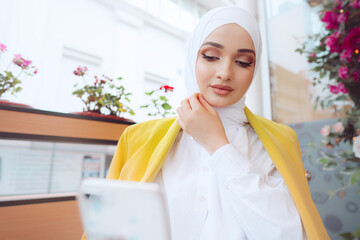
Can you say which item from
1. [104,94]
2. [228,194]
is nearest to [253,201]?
[228,194]

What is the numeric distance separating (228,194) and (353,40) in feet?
3.99

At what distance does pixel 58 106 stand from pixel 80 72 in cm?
94

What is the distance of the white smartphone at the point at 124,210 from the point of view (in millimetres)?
254

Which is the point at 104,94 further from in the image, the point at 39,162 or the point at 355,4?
the point at 355,4

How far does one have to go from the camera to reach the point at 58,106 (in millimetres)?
2424

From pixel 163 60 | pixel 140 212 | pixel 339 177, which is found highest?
pixel 163 60

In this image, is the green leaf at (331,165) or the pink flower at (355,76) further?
the green leaf at (331,165)

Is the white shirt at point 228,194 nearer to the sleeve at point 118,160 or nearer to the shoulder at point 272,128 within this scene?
the shoulder at point 272,128

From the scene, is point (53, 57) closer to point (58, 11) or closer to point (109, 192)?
point (58, 11)

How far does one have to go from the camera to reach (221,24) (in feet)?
2.49

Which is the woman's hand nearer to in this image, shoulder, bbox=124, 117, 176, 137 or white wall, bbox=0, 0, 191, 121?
shoulder, bbox=124, 117, 176, 137

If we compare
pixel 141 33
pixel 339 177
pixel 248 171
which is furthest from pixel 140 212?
pixel 141 33

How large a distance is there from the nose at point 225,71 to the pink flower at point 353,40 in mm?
971

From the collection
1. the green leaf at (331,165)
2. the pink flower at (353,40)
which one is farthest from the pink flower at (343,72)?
the green leaf at (331,165)
